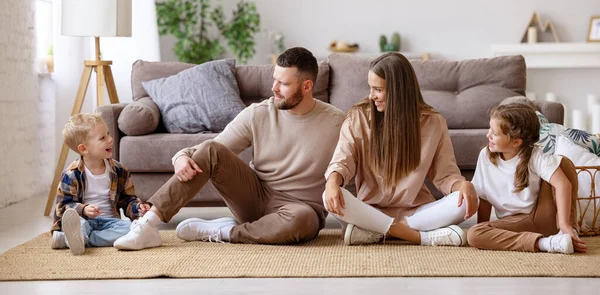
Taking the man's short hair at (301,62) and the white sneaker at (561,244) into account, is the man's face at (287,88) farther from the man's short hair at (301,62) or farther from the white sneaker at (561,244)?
the white sneaker at (561,244)

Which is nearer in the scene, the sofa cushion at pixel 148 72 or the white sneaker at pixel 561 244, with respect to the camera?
the white sneaker at pixel 561 244

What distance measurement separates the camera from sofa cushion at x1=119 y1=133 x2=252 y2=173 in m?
4.09

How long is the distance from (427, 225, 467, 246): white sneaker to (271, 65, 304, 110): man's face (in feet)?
2.41

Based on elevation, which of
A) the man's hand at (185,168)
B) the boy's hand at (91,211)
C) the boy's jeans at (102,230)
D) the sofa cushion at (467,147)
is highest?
the man's hand at (185,168)

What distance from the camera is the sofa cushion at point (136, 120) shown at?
417cm

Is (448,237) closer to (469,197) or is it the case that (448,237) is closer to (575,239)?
(469,197)

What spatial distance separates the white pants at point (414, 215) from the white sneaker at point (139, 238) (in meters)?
0.69

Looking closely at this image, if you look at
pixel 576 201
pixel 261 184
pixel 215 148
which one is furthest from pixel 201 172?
pixel 576 201

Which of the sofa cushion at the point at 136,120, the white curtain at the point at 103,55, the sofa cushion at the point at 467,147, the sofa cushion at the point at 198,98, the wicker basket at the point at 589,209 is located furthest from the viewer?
the white curtain at the point at 103,55

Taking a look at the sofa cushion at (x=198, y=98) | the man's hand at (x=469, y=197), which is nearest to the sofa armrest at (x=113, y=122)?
the sofa cushion at (x=198, y=98)

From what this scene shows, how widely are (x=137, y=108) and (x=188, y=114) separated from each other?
1.00ft

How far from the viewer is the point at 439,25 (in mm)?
7719

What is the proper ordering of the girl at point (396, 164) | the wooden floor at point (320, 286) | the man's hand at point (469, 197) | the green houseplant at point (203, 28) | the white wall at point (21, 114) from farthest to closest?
the green houseplant at point (203, 28) < the white wall at point (21, 114) < the girl at point (396, 164) < the man's hand at point (469, 197) < the wooden floor at point (320, 286)

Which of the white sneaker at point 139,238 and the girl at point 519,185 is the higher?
the girl at point 519,185
